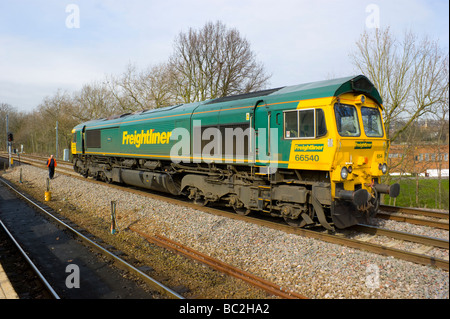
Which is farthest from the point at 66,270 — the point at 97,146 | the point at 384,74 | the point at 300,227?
the point at 384,74

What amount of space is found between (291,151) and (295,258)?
2761 millimetres

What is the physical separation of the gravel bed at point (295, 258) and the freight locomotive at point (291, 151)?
0.89m

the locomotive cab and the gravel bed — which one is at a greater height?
the locomotive cab

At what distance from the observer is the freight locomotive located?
7.47 m

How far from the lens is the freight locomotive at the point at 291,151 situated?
7473 millimetres

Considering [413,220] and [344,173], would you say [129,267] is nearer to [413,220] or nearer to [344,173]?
[344,173]

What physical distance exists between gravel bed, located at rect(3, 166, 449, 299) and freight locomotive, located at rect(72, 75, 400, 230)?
892 mm

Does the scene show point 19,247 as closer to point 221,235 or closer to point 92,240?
point 92,240

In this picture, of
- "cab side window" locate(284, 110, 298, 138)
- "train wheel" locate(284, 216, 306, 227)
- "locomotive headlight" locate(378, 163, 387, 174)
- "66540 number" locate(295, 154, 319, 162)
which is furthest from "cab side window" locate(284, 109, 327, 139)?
"train wheel" locate(284, 216, 306, 227)

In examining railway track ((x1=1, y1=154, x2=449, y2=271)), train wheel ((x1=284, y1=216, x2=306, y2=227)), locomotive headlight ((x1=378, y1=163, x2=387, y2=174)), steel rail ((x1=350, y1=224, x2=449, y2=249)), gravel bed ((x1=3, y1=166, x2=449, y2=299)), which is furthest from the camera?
train wheel ((x1=284, y1=216, x2=306, y2=227))

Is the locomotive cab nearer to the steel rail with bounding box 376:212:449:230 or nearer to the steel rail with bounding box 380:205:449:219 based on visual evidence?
the steel rail with bounding box 376:212:449:230

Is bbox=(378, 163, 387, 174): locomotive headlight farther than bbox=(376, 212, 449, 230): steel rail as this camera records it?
Yes

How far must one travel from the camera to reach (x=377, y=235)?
7.86m

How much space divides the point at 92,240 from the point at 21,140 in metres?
69.2
